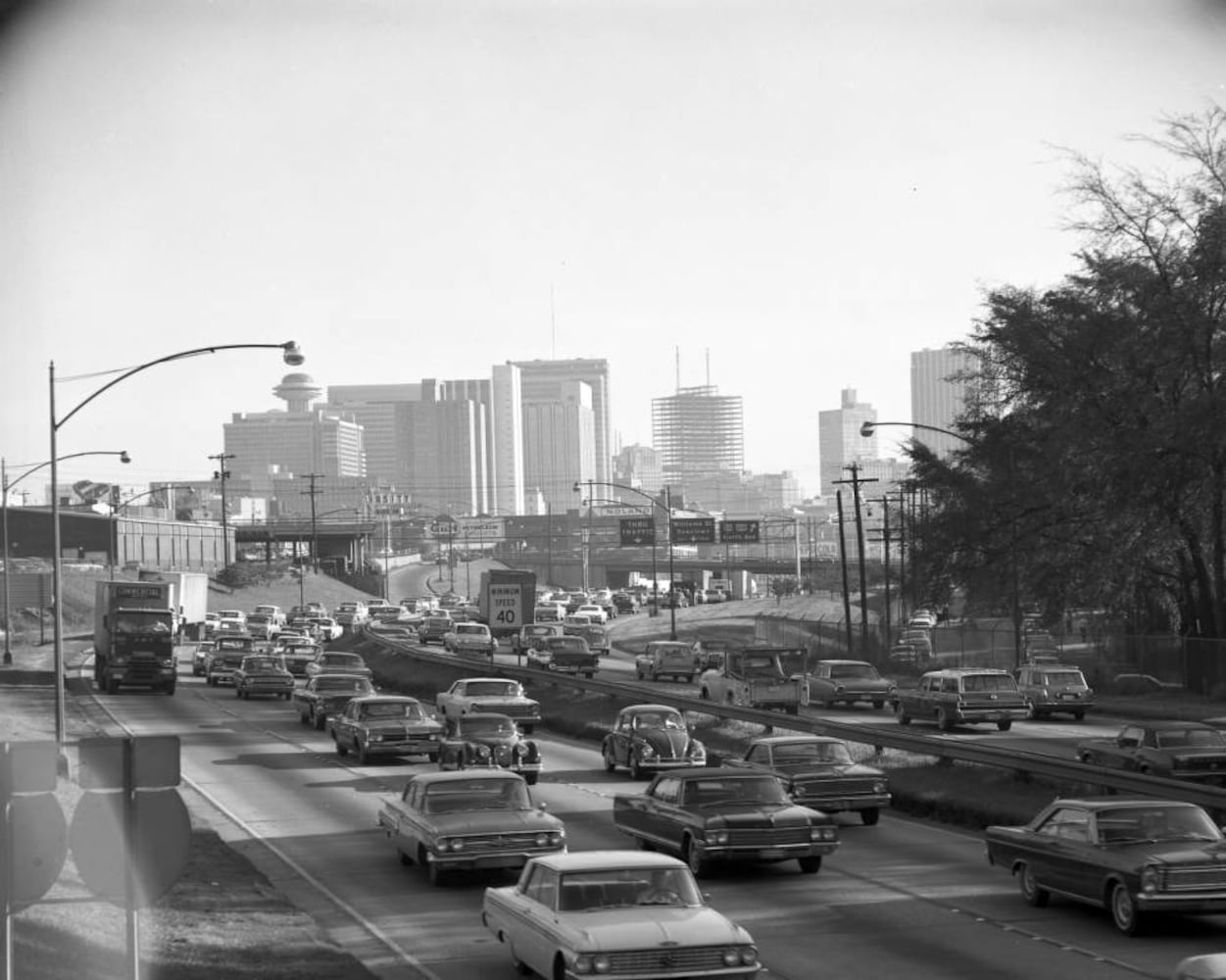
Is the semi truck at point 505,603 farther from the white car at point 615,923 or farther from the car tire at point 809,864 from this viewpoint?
the white car at point 615,923

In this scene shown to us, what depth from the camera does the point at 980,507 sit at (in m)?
59.1

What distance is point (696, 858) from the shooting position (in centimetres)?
2039

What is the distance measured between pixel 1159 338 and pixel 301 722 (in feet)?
91.6

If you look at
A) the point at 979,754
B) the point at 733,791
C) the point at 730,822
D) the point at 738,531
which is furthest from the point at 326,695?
the point at 738,531

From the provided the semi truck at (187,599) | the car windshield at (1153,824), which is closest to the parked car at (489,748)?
the car windshield at (1153,824)

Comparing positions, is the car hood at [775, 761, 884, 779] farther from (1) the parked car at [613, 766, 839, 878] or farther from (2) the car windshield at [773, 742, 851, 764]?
(1) the parked car at [613, 766, 839, 878]

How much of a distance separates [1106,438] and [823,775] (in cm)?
3165

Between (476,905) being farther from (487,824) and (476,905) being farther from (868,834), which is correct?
(868,834)

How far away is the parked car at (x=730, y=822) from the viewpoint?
20.3m

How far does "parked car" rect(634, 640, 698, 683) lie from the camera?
64.2 meters

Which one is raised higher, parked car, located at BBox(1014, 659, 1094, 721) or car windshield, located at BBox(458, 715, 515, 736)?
car windshield, located at BBox(458, 715, 515, 736)

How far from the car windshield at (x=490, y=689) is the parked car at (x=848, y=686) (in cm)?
1331

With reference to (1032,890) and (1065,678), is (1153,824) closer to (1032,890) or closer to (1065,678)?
(1032,890)

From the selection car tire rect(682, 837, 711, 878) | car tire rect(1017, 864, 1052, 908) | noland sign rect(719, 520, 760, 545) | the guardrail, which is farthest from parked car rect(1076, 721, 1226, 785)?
noland sign rect(719, 520, 760, 545)
